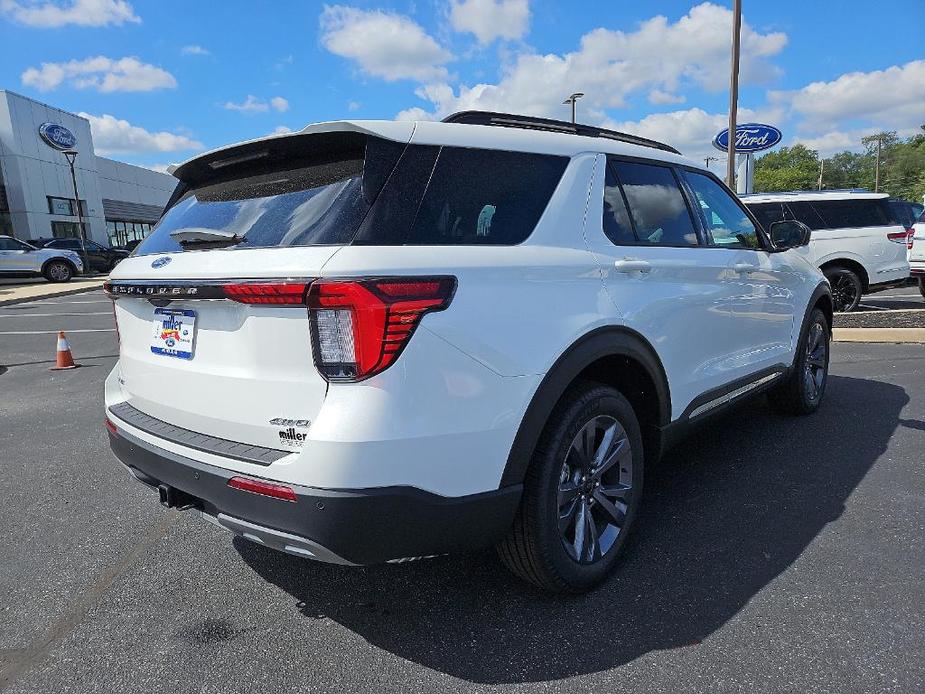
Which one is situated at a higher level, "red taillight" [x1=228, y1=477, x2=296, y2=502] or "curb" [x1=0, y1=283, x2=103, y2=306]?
"red taillight" [x1=228, y1=477, x2=296, y2=502]

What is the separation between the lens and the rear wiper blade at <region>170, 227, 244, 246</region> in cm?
222

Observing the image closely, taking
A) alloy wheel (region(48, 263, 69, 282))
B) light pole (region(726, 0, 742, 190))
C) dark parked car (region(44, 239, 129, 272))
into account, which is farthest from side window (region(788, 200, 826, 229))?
dark parked car (region(44, 239, 129, 272))

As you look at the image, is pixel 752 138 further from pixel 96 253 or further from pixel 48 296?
pixel 96 253

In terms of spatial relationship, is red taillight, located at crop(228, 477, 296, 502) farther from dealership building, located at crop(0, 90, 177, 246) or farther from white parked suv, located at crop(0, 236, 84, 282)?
dealership building, located at crop(0, 90, 177, 246)

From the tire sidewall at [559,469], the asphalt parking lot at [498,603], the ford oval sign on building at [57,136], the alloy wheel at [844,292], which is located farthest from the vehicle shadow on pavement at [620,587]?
the ford oval sign on building at [57,136]

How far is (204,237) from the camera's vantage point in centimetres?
227

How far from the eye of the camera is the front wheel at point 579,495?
2.23m

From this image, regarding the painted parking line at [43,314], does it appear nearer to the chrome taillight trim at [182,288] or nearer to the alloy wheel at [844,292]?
the chrome taillight trim at [182,288]

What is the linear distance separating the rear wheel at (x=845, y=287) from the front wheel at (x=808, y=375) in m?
6.03

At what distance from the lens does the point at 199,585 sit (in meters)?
2.66

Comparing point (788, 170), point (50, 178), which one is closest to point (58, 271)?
point (50, 178)

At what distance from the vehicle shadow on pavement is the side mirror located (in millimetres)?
1459

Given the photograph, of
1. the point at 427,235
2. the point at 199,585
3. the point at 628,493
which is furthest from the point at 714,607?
the point at 199,585

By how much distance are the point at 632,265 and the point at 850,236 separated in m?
9.23
